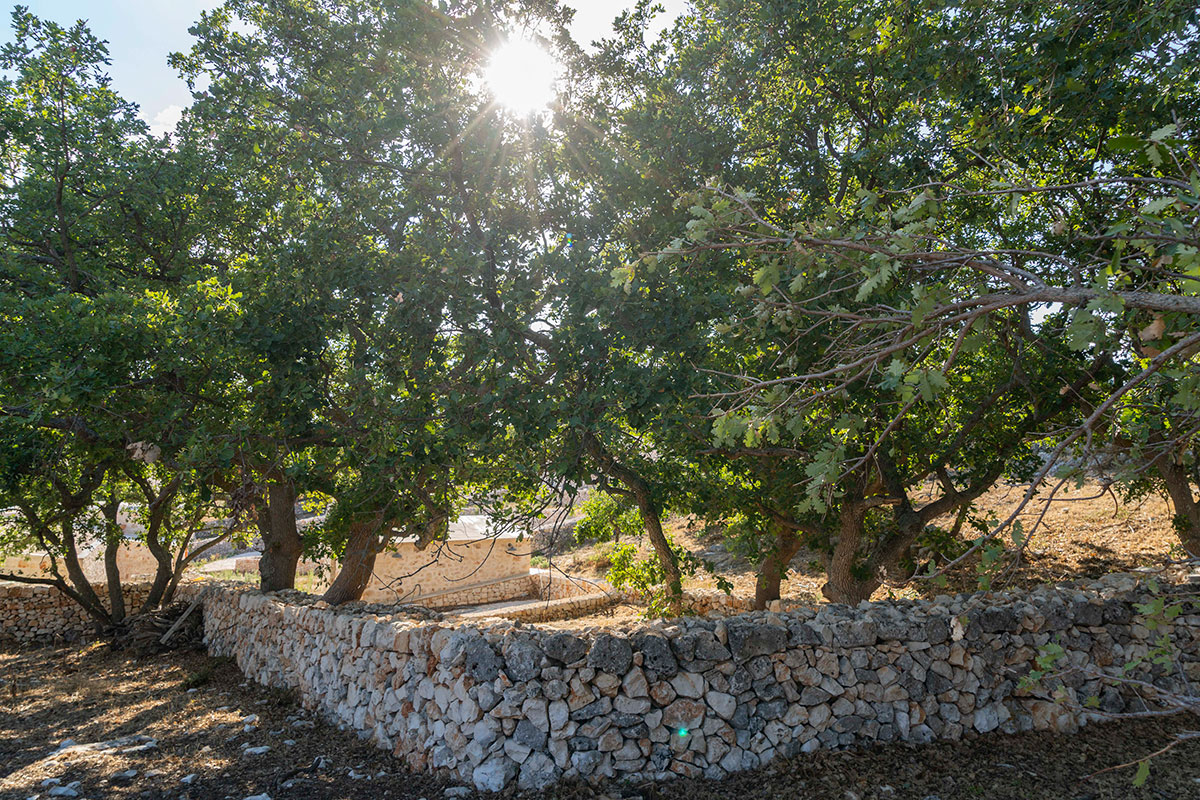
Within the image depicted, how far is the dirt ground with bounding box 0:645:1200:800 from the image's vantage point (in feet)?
15.9

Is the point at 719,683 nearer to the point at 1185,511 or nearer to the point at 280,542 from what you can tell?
the point at 280,542

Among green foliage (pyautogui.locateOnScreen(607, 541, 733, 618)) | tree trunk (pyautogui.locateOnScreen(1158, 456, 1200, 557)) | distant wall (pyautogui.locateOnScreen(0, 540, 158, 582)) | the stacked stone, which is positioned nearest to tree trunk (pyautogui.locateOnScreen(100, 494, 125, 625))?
the stacked stone

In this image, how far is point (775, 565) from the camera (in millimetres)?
9297

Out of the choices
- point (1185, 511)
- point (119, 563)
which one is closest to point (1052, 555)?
point (1185, 511)

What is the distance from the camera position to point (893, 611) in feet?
19.7

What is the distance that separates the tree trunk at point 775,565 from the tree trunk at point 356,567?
199 inches

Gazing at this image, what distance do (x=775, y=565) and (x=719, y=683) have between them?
13.9 ft

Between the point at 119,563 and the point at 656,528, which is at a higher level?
the point at 119,563

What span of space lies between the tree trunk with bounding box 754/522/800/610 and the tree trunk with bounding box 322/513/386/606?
16.5 ft

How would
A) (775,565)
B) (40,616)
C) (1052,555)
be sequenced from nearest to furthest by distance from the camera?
(775,565) → (1052,555) → (40,616)

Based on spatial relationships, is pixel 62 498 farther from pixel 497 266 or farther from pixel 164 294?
pixel 497 266

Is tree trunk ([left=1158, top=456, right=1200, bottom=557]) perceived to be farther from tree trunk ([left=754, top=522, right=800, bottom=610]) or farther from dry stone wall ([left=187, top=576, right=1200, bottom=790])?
tree trunk ([left=754, top=522, right=800, bottom=610])

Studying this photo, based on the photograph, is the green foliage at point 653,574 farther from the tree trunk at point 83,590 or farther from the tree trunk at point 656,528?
the tree trunk at point 83,590

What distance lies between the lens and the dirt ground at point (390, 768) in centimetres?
483
